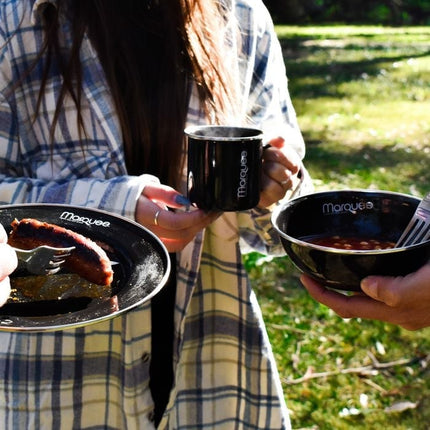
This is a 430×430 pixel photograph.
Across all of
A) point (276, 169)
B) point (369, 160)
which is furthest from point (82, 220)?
point (369, 160)

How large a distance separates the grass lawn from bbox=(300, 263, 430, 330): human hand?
1.95m

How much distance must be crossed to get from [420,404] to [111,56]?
8.48 ft

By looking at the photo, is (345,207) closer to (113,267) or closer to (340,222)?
(340,222)

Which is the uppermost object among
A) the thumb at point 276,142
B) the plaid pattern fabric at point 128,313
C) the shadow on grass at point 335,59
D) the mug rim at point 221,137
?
the mug rim at point 221,137

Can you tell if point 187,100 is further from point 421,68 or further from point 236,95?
point 421,68

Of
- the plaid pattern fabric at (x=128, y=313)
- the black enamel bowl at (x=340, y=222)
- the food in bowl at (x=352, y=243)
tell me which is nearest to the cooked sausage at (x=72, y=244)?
the plaid pattern fabric at (x=128, y=313)

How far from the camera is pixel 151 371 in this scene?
7.59ft

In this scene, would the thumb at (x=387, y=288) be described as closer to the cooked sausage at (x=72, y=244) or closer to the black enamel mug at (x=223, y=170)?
the black enamel mug at (x=223, y=170)

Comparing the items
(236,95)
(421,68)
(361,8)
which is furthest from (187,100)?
(361,8)

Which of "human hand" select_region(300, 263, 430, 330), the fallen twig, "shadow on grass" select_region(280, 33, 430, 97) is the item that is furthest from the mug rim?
"shadow on grass" select_region(280, 33, 430, 97)

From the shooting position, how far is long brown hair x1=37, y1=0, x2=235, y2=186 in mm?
2100

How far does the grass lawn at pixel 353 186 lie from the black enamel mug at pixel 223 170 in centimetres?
206

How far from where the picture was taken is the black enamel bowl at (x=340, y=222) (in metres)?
1.72

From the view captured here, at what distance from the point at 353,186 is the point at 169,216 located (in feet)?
16.7
